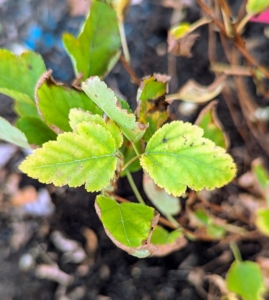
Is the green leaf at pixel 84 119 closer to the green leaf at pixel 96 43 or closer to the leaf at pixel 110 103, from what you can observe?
the leaf at pixel 110 103

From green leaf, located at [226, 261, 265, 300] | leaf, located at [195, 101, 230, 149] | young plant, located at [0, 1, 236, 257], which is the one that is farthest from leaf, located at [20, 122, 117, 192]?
green leaf, located at [226, 261, 265, 300]

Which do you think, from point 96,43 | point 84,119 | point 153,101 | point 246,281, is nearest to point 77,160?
point 84,119

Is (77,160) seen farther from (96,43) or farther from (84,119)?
(96,43)

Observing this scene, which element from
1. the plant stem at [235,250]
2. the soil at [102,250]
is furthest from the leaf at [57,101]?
the plant stem at [235,250]

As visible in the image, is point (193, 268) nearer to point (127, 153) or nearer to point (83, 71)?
point (127, 153)

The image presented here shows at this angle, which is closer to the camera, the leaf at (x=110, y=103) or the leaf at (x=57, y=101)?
the leaf at (x=110, y=103)

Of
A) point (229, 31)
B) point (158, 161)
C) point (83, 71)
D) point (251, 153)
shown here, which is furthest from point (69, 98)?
point (251, 153)

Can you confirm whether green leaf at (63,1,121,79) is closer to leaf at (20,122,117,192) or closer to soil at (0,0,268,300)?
leaf at (20,122,117,192)
